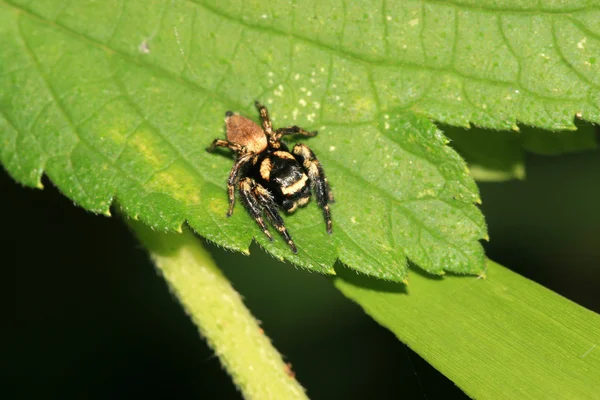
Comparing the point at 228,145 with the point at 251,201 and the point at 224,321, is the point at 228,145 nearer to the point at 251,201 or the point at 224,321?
the point at 251,201

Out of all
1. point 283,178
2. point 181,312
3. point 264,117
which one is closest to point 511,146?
point 283,178

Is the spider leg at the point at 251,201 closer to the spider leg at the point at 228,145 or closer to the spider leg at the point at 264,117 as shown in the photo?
the spider leg at the point at 228,145

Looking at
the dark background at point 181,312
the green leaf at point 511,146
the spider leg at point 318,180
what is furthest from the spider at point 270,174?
the dark background at point 181,312

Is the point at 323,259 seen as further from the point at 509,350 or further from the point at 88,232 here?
the point at 88,232

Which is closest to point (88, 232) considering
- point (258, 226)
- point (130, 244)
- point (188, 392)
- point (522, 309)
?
point (130, 244)

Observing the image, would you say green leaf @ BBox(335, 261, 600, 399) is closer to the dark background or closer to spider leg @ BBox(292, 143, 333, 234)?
spider leg @ BBox(292, 143, 333, 234)

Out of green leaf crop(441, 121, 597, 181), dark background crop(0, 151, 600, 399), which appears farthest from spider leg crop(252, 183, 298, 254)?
dark background crop(0, 151, 600, 399)

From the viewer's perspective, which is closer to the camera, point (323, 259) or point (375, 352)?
point (323, 259)
